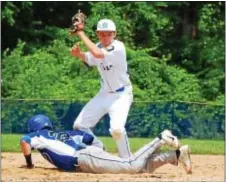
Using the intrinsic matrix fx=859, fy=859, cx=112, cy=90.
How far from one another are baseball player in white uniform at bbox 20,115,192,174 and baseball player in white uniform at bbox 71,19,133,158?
1.20ft

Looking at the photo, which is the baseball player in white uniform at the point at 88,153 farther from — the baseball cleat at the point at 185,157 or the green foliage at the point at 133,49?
the green foliage at the point at 133,49

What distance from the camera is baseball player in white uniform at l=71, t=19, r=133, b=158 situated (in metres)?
11.2

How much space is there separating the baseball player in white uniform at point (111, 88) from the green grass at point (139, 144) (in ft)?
→ 17.0

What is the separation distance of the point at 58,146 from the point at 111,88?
110 centimetres

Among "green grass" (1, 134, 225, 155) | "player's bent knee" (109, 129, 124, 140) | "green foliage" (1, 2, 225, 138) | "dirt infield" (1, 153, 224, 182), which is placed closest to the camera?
"dirt infield" (1, 153, 224, 182)

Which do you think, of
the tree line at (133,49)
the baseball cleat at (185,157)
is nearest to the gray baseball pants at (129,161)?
the baseball cleat at (185,157)

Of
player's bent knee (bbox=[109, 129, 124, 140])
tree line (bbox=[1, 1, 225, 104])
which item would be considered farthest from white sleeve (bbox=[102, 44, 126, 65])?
tree line (bbox=[1, 1, 225, 104])

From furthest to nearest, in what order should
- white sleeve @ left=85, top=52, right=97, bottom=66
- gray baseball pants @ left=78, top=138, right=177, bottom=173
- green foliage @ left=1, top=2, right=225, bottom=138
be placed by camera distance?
green foliage @ left=1, top=2, right=225, bottom=138 < white sleeve @ left=85, top=52, right=97, bottom=66 < gray baseball pants @ left=78, top=138, right=177, bottom=173

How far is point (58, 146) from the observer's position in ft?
36.4

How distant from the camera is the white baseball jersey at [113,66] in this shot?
1127cm

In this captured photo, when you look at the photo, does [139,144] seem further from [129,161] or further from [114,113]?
[129,161]

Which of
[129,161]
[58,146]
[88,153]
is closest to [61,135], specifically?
[58,146]

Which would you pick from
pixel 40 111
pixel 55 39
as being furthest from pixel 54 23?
pixel 40 111

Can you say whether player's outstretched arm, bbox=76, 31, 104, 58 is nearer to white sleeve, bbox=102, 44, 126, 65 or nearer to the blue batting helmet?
white sleeve, bbox=102, 44, 126, 65
